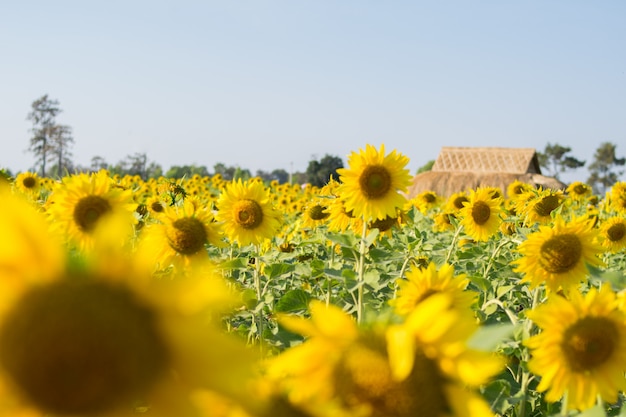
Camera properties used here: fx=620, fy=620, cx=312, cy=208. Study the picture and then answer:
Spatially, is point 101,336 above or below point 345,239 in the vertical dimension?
below

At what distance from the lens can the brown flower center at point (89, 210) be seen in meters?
2.44

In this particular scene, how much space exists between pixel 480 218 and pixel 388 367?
380cm

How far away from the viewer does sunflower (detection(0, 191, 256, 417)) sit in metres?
0.69

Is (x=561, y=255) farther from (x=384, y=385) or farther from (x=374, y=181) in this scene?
(x=384, y=385)

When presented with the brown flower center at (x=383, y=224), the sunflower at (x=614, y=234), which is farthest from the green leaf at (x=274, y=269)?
the sunflower at (x=614, y=234)

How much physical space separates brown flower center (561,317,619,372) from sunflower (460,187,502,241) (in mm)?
3047

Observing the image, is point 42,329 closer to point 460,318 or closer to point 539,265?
point 460,318

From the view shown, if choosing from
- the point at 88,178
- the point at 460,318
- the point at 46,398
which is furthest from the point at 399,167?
the point at 46,398

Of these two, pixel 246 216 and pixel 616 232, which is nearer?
pixel 246 216

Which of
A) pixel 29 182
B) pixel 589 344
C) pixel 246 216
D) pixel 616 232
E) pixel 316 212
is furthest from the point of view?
pixel 29 182

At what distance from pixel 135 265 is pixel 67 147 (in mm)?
60105

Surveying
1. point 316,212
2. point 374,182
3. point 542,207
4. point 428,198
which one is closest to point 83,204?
point 374,182

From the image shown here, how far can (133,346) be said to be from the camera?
723 millimetres

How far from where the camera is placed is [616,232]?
4.66m
